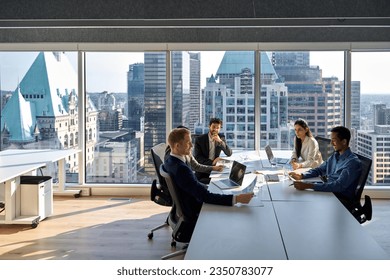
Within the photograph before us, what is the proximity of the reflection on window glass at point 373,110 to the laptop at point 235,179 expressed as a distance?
371cm

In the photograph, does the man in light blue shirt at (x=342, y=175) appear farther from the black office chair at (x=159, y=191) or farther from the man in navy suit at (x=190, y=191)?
the black office chair at (x=159, y=191)

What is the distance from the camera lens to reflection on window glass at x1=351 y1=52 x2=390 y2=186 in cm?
759

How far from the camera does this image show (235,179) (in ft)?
14.9

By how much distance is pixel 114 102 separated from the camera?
792 centimetres

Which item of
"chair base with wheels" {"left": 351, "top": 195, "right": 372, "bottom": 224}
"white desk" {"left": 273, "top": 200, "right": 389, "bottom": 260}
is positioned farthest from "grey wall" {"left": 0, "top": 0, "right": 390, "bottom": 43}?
"white desk" {"left": 273, "top": 200, "right": 389, "bottom": 260}

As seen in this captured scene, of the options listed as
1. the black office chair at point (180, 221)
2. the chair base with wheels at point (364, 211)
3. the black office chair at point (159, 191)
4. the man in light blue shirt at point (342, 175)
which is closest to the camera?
the black office chair at point (180, 221)

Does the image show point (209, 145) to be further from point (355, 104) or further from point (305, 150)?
point (355, 104)

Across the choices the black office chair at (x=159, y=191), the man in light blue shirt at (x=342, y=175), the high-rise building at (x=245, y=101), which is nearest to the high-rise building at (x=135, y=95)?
the high-rise building at (x=245, y=101)

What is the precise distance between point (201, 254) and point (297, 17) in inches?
166

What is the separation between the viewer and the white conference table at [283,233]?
269 centimetres

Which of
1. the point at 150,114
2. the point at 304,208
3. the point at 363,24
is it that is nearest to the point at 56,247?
the point at 304,208

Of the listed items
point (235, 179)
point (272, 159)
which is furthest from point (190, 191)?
point (272, 159)

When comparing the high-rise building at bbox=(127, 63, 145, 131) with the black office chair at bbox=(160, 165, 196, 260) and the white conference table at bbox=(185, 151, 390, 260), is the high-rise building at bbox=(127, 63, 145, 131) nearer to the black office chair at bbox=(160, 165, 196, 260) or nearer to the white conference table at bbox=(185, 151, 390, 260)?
the black office chair at bbox=(160, 165, 196, 260)

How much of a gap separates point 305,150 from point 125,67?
3.24 meters
